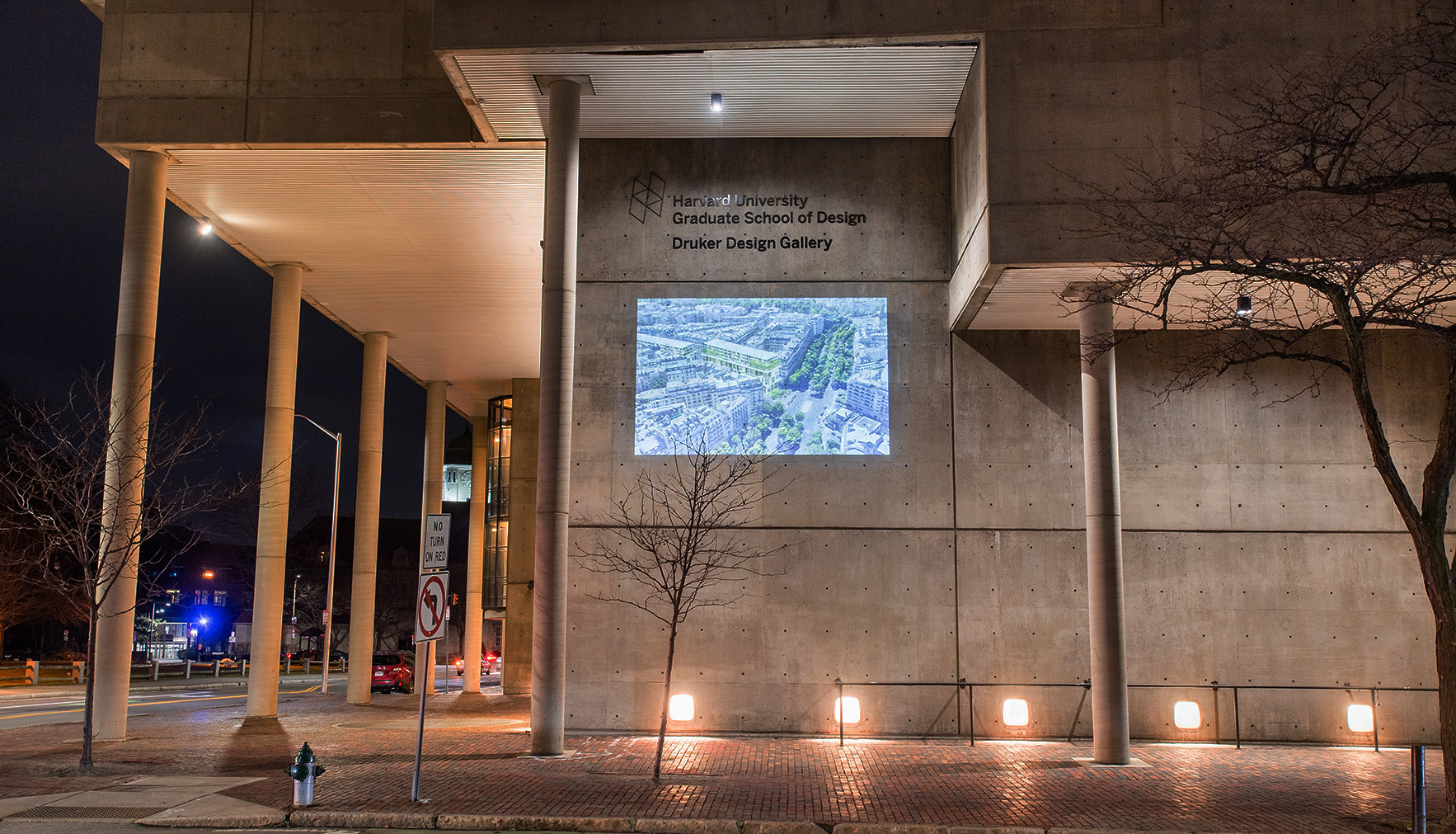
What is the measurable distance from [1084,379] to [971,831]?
8153 mm

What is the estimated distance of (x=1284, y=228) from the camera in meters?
14.8

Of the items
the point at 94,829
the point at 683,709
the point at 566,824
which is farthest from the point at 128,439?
the point at 566,824

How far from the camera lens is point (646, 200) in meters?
18.5

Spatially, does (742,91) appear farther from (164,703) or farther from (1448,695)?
(164,703)

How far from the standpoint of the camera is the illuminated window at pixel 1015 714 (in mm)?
17156

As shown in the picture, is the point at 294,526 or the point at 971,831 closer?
the point at 971,831

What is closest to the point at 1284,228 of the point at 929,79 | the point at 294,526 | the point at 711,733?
the point at 929,79

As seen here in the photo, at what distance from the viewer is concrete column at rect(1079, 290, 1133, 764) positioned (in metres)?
15.5

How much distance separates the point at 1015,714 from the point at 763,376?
6.87 meters

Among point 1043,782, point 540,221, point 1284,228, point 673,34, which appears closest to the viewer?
point 1043,782

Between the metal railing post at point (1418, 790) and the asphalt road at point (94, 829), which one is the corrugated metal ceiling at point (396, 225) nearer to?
the asphalt road at point (94, 829)

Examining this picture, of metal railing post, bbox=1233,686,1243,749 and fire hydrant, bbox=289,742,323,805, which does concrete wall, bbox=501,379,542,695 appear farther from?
fire hydrant, bbox=289,742,323,805

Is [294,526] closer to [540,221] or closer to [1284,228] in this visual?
[540,221]

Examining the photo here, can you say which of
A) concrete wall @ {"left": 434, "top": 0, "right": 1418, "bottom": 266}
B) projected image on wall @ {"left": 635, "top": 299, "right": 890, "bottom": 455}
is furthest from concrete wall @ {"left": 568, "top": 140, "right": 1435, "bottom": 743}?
concrete wall @ {"left": 434, "top": 0, "right": 1418, "bottom": 266}
